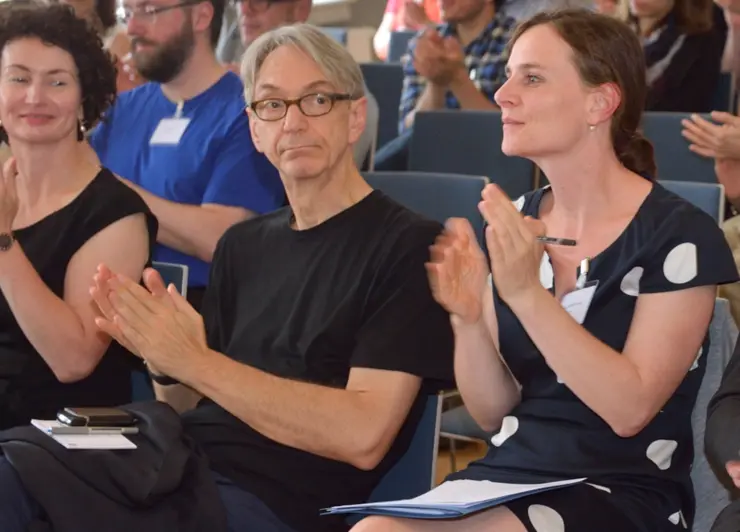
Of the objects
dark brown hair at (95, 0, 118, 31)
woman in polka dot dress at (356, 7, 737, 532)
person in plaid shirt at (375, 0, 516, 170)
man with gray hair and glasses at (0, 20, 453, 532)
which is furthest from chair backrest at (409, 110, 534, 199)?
woman in polka dot dress at (356, 7, 737, 532)

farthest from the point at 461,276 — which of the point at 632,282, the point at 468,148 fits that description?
the point at 468,148

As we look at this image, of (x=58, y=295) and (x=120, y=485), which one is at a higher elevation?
(x=58, y=295)

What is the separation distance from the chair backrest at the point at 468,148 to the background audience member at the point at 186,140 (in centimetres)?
84

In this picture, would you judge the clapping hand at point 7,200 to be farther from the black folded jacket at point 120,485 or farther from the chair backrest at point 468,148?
the chair backrest at point 468,148

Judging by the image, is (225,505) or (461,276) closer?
(461,276)

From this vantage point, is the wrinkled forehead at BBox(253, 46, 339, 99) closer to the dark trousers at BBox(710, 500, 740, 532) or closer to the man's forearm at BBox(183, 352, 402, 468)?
the man's forearm at BBox(183, 352, 402, 468)

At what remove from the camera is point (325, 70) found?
7.15 feet

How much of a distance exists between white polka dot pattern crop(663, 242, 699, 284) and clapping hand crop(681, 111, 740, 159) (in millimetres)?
1219

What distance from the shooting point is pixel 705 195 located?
264 cm

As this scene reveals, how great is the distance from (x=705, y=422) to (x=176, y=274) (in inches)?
43.6

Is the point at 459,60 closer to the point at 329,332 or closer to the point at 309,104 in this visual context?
the point at 309,104

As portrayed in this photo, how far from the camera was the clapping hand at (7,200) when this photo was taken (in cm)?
221

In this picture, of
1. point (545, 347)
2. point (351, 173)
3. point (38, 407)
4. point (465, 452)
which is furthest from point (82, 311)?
point (465, 452)

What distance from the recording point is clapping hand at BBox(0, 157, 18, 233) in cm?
221
